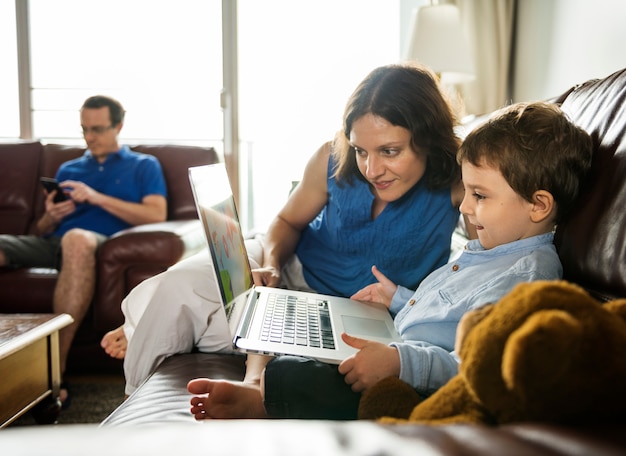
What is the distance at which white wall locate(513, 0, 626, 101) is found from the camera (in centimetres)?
232

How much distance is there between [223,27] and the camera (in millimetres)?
4172

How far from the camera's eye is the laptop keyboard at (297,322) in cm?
107

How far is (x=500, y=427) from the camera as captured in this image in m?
0.36

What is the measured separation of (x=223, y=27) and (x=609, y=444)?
4215mm

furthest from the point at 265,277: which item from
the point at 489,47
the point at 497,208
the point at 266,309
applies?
the point at 489,47

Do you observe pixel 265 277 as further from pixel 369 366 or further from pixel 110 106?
pixel 110 106

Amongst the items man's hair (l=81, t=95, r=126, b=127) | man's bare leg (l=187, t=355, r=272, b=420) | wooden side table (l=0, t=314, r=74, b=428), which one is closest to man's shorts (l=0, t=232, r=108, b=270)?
man's hair (l=81, t=95, r=126, b=127)

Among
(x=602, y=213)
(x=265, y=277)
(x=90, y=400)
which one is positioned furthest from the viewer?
(x=90, y=400)

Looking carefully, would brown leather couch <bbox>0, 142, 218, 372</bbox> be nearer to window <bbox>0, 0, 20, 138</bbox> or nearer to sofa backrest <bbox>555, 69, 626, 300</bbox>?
sofa backrest <bbox>555, 69, 626, 300</bbox>

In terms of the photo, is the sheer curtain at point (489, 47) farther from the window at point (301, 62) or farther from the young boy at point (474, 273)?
the young boy at point (474, 273)

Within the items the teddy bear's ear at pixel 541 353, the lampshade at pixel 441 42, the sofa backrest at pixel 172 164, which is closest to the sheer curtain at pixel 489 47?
the lampshade at pixel 441 42

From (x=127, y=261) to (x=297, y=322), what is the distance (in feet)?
4.77

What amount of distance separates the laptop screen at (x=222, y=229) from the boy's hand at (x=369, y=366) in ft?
0.99

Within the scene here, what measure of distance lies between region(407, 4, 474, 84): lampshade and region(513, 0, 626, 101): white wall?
15.3 inches
